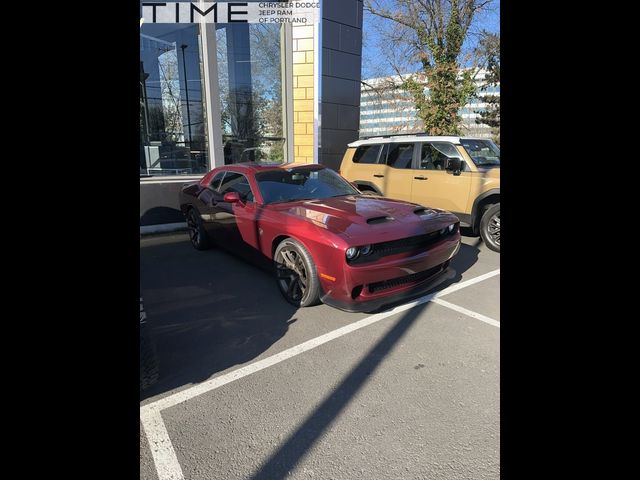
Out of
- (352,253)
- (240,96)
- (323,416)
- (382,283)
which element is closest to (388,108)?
(240,96)

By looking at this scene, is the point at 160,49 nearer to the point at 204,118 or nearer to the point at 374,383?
the point at 204,118

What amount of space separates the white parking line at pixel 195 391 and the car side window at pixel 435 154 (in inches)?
129

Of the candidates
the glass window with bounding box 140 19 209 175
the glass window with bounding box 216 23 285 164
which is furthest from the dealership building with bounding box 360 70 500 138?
the glass window with bounding box 140 19 209 175

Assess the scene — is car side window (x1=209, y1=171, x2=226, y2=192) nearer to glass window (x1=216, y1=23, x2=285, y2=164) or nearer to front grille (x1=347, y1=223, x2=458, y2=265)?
front grille (x1=347, y1=223, x2=458, y2=265)

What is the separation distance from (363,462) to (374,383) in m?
0.72

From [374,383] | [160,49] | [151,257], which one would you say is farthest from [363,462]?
[160,49]

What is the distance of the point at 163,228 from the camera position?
316 inches

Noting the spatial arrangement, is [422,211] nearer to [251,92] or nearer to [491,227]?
[491,227]

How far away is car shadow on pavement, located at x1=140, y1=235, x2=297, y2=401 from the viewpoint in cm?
302

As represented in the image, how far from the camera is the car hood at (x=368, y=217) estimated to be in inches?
141

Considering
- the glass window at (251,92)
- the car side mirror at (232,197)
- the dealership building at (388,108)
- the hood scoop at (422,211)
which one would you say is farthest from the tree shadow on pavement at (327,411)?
the dealership building at (388,108)
